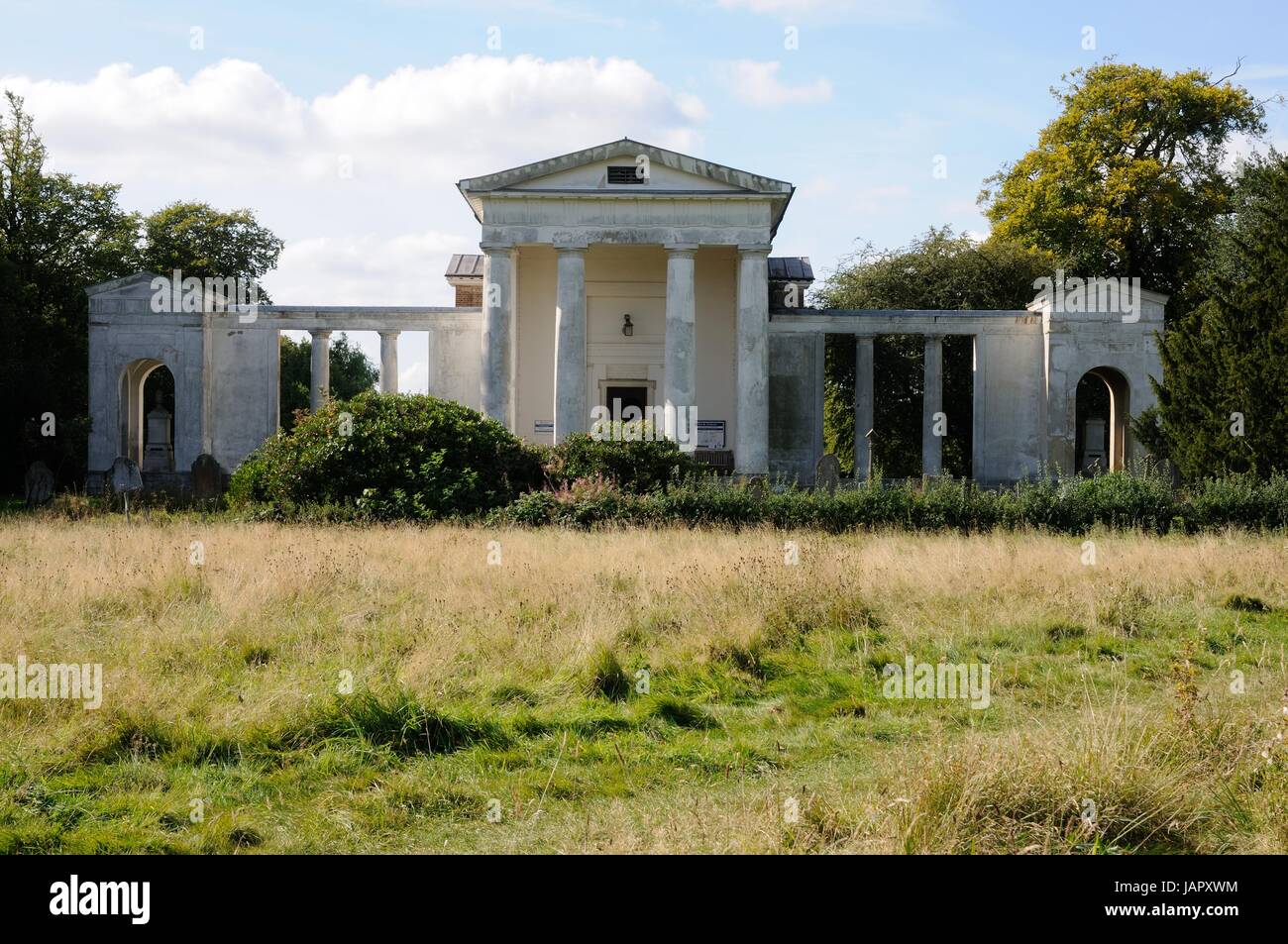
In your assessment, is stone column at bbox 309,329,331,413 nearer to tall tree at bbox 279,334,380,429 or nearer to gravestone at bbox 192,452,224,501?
gravestone at bbox 192,452,224,501

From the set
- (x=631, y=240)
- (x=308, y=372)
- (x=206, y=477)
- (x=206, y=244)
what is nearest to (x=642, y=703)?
(x=206, y=477)

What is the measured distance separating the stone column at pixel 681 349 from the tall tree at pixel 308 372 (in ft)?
71.3

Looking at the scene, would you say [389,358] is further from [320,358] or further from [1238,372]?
[1238,372]

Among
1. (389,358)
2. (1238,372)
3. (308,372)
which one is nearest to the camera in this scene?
(1238,372)

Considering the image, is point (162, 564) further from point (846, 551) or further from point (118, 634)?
point (846, 551)

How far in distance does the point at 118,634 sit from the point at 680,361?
22033mm

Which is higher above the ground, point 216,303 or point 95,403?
point 216,303

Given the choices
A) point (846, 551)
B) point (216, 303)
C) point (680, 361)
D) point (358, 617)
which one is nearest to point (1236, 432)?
point (846, 551)

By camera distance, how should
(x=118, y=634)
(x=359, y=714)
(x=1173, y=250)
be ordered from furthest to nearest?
(x=1173, y=250) < (x=118, y=634) < (x=359, y=714)

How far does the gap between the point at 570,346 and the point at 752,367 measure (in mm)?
5259

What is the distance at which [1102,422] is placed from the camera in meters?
37.7

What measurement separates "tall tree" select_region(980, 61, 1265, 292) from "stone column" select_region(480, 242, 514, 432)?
2101 centimetres

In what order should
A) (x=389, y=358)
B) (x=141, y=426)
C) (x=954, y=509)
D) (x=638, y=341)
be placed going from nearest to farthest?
1. (x=954, y=509)
2. (x=389, y=358)
3. (x=638, y=341)
4. (x=141, y=426)

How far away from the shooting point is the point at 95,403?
3212 centimetres
